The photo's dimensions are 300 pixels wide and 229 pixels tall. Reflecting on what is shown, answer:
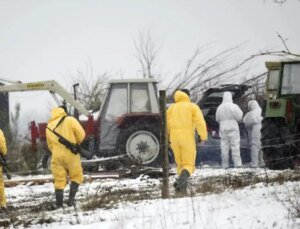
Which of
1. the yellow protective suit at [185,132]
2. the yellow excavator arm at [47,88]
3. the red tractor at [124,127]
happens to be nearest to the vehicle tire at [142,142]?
the red tractor at [124,127]

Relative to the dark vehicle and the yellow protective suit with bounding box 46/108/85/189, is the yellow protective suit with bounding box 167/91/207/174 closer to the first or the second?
the yellow protective suit with bounding box 46/108/85/189

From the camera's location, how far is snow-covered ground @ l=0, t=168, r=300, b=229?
587 centimetres

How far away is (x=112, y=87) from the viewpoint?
13.8 metres

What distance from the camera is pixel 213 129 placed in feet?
48.2

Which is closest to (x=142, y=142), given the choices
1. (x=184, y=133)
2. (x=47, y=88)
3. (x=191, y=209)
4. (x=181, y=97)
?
(x=47, y=88)

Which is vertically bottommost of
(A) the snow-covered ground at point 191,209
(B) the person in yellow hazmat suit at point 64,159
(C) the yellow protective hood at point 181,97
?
(A) the snow-covered ground at point 191,209

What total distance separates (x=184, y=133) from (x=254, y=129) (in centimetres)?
541

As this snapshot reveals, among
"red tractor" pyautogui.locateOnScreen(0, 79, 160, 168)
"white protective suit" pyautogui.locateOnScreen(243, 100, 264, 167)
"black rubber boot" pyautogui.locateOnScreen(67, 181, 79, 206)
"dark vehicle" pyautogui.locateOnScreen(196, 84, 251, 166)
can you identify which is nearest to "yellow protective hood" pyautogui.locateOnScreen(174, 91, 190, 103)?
"black rubber boot" pyautogui.locateOnScreen(67, 181, 79, 206)

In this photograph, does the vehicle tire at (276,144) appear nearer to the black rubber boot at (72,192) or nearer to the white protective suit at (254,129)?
the white protective suit at (254,129)

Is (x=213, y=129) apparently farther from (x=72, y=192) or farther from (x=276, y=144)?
(x=72, y=192)

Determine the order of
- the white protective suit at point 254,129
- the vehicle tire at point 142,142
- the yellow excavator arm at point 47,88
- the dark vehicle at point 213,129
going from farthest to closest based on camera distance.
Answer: the yellow excavator arm at point 47,88
the dark vehicle at point 213,129
the white protective suit at point 254,129
the vehicle tire at point 142,142

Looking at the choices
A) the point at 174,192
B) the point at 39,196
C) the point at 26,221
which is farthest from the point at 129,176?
the point at 26,221

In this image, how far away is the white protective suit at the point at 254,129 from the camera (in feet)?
44.2

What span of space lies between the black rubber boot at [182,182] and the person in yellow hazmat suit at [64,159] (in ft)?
4.67
